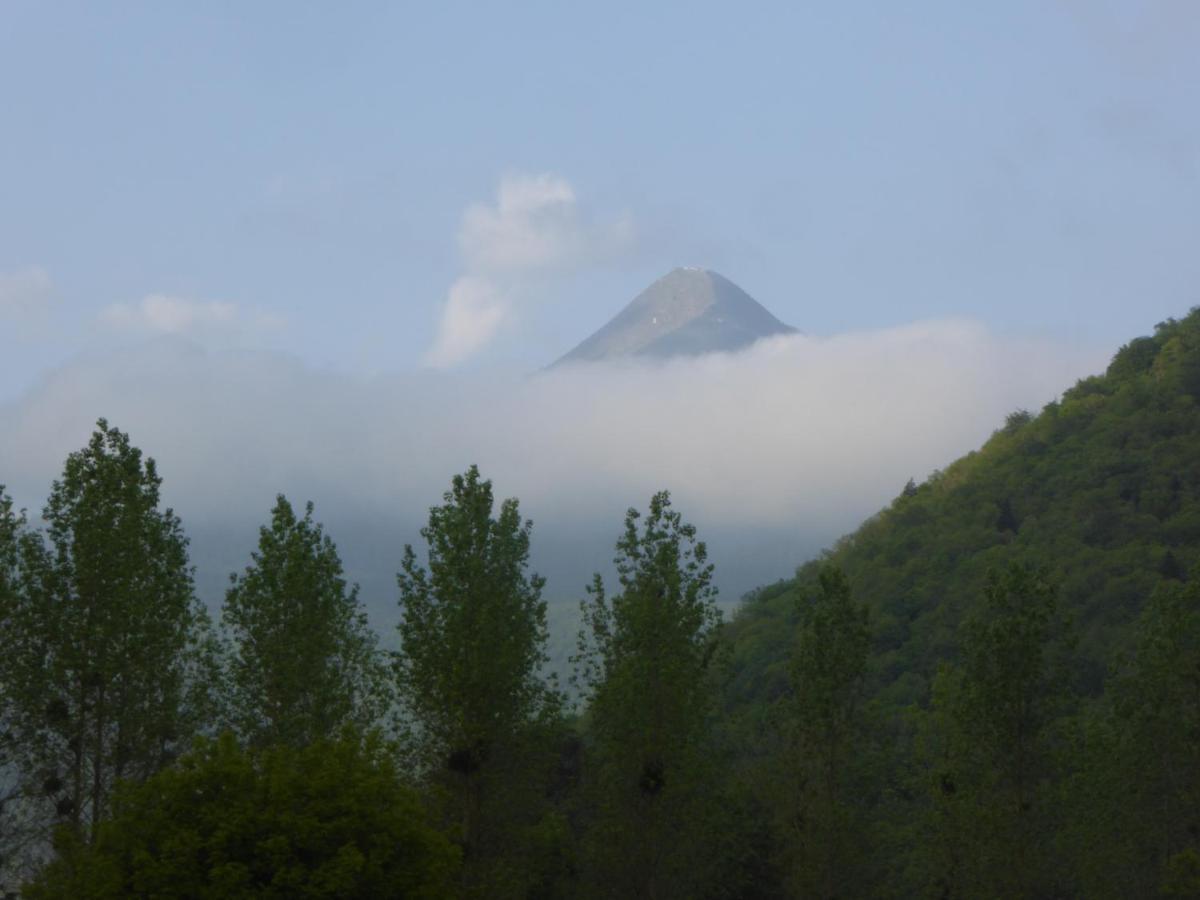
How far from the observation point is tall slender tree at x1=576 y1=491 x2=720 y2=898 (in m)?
39.5

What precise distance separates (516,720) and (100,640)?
34.3 feet

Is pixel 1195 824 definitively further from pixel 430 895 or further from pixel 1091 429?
pixel 1091 429

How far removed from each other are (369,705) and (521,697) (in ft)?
12.8

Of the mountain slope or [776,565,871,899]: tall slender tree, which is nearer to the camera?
[776,565,871,899]: tall slender tree

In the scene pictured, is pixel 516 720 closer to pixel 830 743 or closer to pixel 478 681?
pixel 478 681

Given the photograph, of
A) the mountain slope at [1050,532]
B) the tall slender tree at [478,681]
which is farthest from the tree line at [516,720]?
the mountain slope at [1050,532]

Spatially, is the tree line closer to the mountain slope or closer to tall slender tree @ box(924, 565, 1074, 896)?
tall slender tree @ box(924, 565, 1074, 896)

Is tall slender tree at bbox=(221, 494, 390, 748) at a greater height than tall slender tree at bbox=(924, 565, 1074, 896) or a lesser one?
greater

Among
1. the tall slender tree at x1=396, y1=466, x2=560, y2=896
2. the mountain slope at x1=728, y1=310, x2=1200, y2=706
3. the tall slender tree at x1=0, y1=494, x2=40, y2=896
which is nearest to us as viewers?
the tall slender tree at x1=0, y1=494, x2=40, y2=896

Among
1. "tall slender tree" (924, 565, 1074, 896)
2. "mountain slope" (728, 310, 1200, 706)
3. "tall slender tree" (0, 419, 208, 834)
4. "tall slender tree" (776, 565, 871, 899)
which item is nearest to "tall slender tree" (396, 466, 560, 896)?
"tall slender tree" (0, 419, 208, 834)

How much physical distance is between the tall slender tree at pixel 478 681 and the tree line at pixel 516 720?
67mm

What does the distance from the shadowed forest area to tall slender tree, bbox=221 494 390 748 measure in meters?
0.08

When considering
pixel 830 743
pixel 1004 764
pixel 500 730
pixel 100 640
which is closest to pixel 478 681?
pixel 500 730

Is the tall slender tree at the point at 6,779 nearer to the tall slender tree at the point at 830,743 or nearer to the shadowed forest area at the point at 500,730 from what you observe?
the shadowed forest area at the point at 500,730
